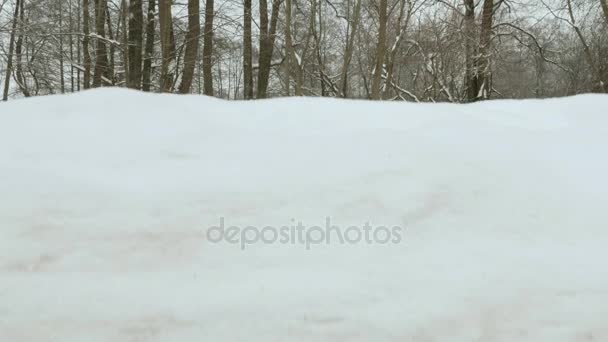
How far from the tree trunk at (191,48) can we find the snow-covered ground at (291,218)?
5791 millimetres

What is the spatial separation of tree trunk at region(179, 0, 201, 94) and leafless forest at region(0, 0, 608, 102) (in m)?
0.02

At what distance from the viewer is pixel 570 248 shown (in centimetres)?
240

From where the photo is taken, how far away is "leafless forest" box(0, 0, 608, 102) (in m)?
9.79

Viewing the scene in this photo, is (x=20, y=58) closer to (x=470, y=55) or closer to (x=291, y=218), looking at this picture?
(x=470, y=55)

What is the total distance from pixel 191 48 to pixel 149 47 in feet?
6.13

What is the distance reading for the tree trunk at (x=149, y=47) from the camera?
1020 centimetres

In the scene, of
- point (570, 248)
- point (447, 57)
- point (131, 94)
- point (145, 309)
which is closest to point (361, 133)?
point (570, 248)

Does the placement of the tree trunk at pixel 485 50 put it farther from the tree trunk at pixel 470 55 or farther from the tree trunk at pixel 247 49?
the tree trunk at pixel 247 49

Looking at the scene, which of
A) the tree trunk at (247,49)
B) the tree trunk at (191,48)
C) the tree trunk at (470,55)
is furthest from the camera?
the tree trunk at (247,49)

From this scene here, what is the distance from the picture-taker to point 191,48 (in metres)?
9.30

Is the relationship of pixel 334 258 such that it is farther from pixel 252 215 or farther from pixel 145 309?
pixel 145 309

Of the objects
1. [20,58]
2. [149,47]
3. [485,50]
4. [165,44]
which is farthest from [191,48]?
[485,50]

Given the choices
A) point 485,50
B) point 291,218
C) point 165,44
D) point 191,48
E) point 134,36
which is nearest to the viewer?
point 291,218

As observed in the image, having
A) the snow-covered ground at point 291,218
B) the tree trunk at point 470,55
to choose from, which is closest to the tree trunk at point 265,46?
the tree trunk at point 470,55
